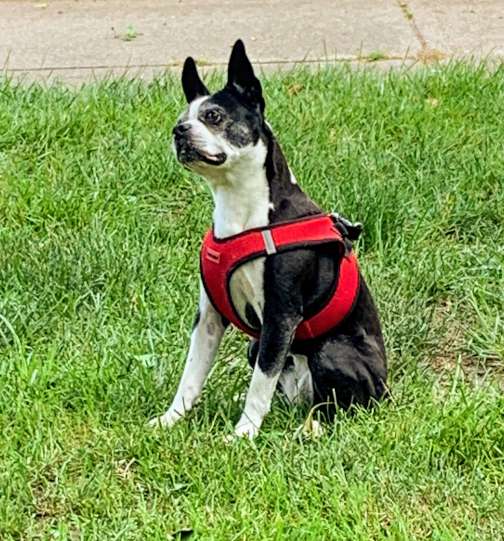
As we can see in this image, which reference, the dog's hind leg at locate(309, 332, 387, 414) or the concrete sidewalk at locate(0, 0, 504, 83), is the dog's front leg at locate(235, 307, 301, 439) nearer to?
the dog's hind leg at locate(309, 332, 387, 414)

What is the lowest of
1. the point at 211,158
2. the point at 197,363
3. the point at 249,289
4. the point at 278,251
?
the point at 197,363

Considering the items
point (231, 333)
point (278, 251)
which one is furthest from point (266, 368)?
point (231, 333)

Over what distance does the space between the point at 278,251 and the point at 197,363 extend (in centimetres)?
48

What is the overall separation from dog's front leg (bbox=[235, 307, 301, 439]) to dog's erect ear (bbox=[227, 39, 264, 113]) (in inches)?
24.6

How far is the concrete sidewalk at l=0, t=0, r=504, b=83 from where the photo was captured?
6.91m

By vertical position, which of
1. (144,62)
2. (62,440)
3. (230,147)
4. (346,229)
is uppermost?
(230,147)

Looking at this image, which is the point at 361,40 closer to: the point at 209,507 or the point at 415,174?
the point at 415,174

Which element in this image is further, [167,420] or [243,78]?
[167,420]

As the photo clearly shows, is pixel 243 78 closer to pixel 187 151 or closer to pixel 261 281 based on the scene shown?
pixel 187 151

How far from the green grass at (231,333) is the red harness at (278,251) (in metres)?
0.33

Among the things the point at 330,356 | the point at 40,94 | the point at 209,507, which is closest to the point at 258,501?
the point at 209,507

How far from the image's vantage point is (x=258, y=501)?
3.28 meters

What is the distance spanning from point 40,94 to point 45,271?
178 cm

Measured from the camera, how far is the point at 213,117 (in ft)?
10.6
